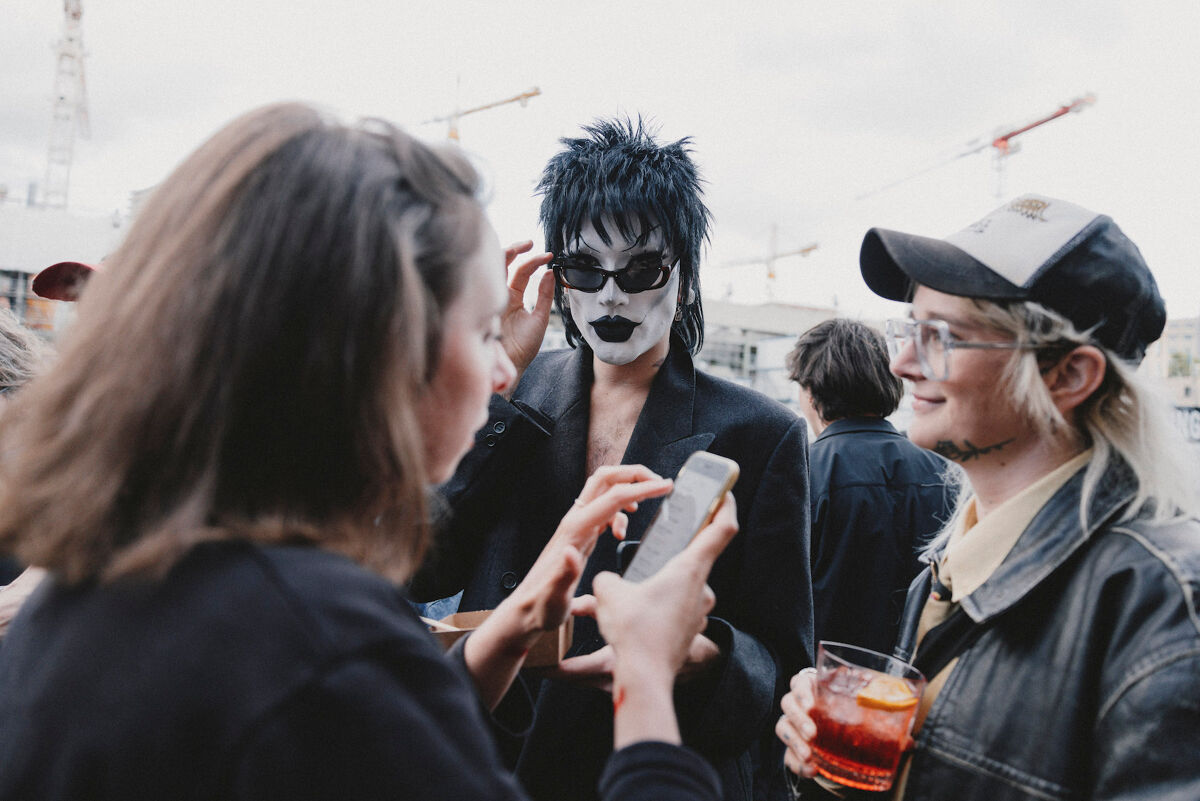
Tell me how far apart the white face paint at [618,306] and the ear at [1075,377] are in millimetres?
1300

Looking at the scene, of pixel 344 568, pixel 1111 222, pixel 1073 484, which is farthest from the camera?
pixel 1111 222

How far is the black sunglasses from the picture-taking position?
104 inches

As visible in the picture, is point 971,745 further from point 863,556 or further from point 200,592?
point 863,556

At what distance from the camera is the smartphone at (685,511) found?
1.48m

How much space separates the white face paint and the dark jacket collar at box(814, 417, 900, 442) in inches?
72.4

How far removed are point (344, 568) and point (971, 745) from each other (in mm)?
1227

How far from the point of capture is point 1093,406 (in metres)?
1.69

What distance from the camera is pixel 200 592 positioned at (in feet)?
2.62

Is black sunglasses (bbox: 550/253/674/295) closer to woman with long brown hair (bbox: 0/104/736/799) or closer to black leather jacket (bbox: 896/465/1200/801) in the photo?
black leather jacket (bbox: 896/465/1200/801)

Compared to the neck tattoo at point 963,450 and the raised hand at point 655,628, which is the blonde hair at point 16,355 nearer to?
the raised hand at point 655,628

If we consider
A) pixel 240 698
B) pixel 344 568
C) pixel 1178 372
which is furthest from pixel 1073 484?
pixel 1178 372

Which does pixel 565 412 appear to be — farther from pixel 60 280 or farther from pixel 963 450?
pixel 60 280

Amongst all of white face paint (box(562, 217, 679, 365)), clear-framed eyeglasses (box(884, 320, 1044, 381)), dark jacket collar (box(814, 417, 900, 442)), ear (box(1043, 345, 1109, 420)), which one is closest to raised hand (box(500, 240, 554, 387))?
white face paint (box(562, 217, 679, 365))

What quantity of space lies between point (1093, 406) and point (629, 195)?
5.18 ft
